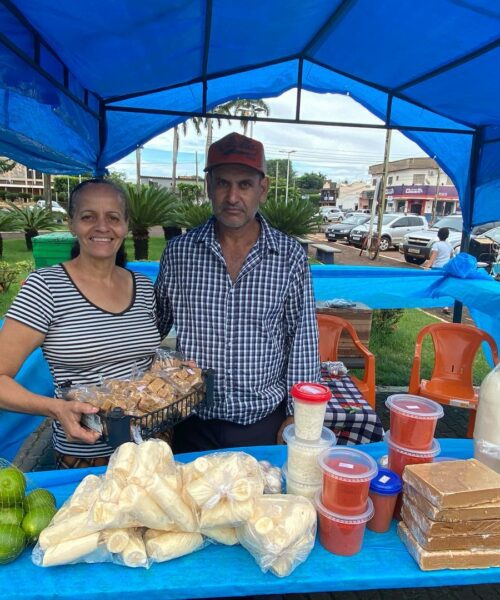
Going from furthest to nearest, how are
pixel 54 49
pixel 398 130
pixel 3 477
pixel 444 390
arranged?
pixel 398 130 → pixel 444 390 → pixel 54 49 → pixel 3 477

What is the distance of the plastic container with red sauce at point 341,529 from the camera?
121cm

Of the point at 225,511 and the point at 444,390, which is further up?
the point at 225,511

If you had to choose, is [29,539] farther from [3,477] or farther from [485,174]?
[485,174]

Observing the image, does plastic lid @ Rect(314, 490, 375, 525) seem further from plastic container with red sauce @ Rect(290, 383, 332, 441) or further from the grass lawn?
the grass lawn

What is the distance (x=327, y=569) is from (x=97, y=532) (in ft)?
2.06

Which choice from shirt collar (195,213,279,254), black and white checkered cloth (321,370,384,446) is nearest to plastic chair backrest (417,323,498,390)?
black and white checkered cloth (321,370,384,446)

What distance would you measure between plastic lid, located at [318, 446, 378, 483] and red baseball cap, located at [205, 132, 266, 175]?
1.31 m

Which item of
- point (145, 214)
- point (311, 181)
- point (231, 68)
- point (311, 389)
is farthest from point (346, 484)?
point (311, 181)

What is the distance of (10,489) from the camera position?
124cm

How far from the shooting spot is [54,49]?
2600mm

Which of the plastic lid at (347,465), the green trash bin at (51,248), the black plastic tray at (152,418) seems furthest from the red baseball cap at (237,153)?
the green trash bin at (51,248)

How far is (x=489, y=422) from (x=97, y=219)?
5.35ft

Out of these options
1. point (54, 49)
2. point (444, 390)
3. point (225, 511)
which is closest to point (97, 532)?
point (225, 511)

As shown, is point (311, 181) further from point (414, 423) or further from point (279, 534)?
point (279, 534)
